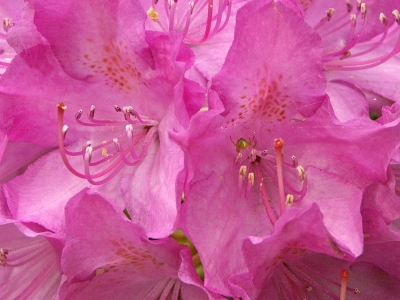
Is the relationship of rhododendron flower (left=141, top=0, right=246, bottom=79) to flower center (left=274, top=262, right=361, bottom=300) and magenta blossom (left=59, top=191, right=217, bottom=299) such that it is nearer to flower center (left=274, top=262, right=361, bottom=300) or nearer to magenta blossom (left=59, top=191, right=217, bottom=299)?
magenta blossom (left=59, top=191, right=217, bottom=299)

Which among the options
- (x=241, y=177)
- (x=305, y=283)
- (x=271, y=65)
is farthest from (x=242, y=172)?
(x=305, y=283)

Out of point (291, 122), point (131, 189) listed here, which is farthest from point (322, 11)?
point (131, 189)

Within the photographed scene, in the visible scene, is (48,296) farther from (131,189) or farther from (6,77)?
(6,77)

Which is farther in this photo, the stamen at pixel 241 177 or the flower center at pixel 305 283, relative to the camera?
the flower center at pixel 305 283

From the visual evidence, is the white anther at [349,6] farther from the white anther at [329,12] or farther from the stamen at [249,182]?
the stamen at [249,182]

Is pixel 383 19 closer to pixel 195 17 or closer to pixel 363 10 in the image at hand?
pixel 363 10

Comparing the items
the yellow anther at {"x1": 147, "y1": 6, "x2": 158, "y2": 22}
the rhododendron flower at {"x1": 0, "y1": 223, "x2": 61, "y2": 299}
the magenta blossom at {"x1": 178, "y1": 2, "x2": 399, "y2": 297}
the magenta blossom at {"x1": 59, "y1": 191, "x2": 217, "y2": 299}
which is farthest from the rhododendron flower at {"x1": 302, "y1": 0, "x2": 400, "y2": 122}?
the rhododendron flower at {"x1": 0, "y1": 223, "x2": 61, "y2": 299}

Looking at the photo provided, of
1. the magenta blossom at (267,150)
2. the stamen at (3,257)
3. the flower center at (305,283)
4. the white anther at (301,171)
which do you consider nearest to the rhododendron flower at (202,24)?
the magenta blossom at (267,150)
